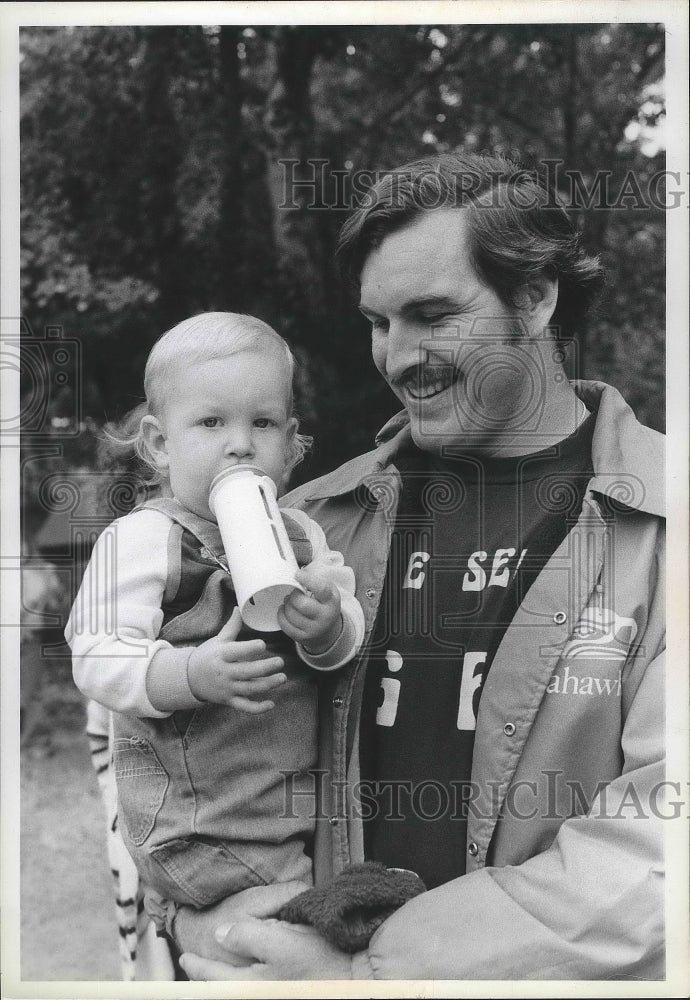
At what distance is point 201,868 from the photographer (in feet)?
8.54

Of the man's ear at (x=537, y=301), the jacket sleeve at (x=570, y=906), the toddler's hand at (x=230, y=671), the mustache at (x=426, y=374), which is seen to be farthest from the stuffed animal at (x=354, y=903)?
the man's ear at (x=537, y=301)

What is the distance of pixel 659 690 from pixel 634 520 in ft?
1.38

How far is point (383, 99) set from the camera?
2951 millimetres

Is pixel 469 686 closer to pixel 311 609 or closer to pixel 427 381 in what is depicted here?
pixel 311 609

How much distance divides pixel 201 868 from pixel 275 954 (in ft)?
0.90

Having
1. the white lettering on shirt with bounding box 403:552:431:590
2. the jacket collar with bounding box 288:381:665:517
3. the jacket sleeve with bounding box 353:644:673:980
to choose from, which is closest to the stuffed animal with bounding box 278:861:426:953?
the jacket sleeve with bounding box 353:644:673:980

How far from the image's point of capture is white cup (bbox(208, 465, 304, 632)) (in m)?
2.45

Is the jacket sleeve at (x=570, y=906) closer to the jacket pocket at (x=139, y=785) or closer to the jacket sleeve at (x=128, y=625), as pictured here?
the jacket pocket at (x=139, y=785)

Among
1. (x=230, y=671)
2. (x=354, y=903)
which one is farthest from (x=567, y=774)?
(x=230, y=671)

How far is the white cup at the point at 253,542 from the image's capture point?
245 centimetres

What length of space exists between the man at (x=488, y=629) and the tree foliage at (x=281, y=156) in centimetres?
14

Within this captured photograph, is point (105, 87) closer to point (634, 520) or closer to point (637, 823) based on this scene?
point (634, 520)

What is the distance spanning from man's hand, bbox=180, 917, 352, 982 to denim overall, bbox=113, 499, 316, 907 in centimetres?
10

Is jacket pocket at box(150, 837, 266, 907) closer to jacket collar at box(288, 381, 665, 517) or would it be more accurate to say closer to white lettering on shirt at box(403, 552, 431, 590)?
white lettering on shirt at box(403, 552, 431, 590)
